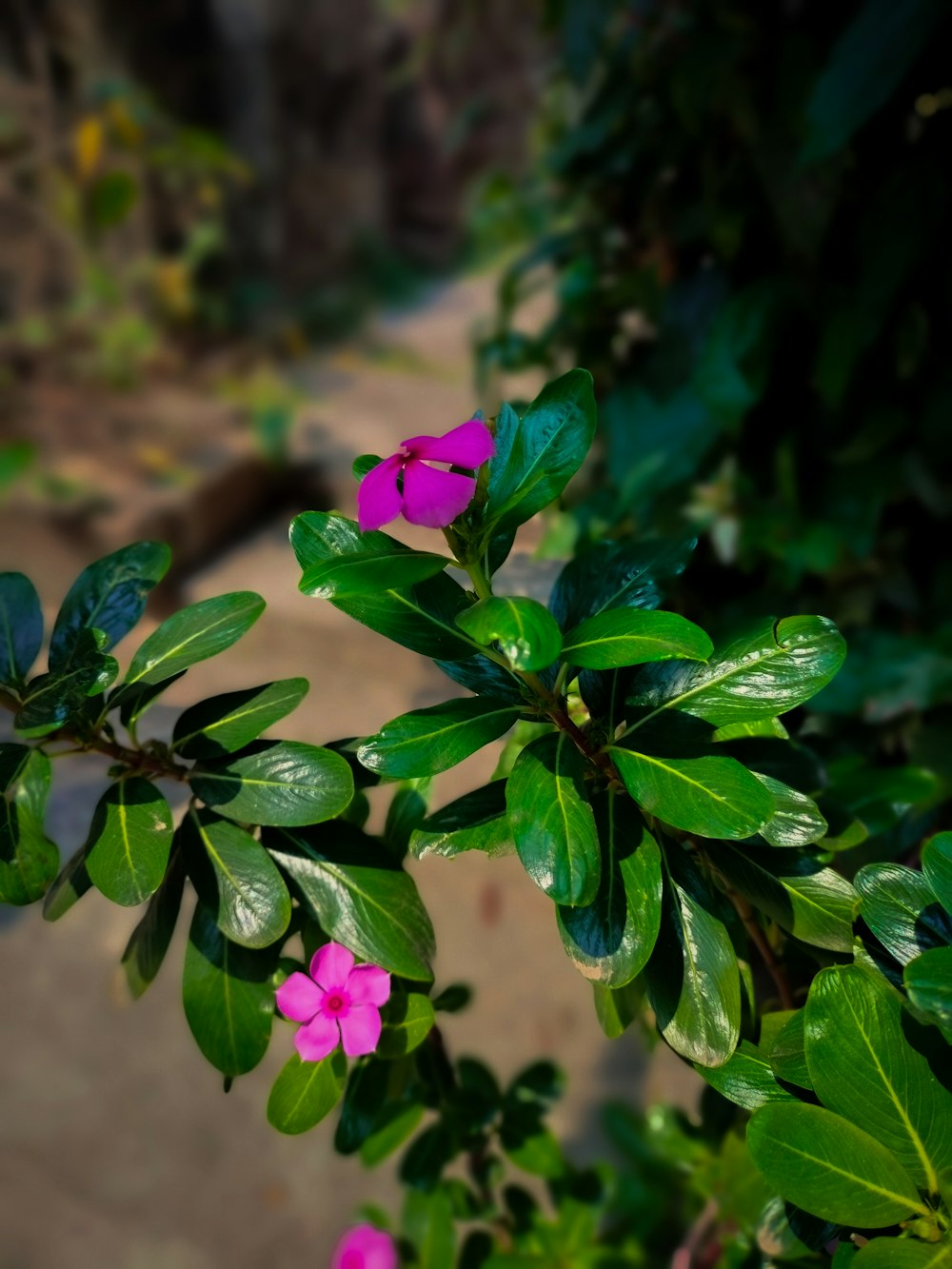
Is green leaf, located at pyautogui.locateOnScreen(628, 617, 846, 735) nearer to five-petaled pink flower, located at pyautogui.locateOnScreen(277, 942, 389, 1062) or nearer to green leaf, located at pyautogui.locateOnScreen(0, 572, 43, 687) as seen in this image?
five-petaled pink flower, located at pyautogui.locateOnScreen(277, 942, 389, 1062)

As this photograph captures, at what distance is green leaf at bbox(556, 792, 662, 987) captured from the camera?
0.38m

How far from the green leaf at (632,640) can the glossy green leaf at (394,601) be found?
51 millimetres

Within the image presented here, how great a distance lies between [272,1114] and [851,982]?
273 millimetres

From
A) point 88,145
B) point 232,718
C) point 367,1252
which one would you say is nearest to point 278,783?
point 232,718

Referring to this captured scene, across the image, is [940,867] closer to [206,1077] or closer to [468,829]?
[468,829]

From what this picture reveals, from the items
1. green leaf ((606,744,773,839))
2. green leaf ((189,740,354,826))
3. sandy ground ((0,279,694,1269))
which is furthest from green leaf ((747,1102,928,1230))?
sandy ground ((0,279,694,1269))

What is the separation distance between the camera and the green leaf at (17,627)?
48cm

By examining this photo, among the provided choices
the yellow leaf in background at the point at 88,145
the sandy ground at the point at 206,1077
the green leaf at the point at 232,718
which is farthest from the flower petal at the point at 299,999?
the yellow leaf in background at the point at 88,145

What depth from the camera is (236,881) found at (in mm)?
442

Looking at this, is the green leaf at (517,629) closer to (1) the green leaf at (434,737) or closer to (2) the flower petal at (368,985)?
(1) the green leaf at (434,737)

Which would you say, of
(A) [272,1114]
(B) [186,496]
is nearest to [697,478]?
(A) [272,1114]

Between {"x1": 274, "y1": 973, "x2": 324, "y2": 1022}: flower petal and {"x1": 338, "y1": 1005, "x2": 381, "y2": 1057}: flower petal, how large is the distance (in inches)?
0.6

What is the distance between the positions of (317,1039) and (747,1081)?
20cm

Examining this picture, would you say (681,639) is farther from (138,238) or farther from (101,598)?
(138,238)
